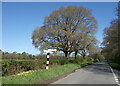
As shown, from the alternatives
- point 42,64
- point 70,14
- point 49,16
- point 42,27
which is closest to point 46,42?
point 42,27

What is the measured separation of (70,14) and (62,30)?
14.4ft

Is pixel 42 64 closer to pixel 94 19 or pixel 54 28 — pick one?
pixel 54 28

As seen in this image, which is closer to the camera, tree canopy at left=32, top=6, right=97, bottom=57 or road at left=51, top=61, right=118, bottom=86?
road at left=51, top=61, right=118, bottom=86

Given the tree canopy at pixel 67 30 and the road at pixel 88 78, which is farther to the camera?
the tree canopy at pixel 67 30

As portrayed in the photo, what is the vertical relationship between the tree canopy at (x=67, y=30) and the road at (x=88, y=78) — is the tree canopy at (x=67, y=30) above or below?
above

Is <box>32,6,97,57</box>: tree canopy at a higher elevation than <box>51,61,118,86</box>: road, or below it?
higher

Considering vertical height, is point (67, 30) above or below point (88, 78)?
above

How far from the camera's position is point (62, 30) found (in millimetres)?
23250

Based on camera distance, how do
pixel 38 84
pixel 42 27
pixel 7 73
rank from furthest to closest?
pixel 42 27, pixel 7 73, pixel 38 84

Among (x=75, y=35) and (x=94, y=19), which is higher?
(x=94, y=19)

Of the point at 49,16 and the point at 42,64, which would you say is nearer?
the point at 42,64

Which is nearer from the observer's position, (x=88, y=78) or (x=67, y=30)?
(x=88, y=78)

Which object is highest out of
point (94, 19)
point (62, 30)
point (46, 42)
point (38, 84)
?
point (94, 19)

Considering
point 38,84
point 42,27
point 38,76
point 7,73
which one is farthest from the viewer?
point 42,27
